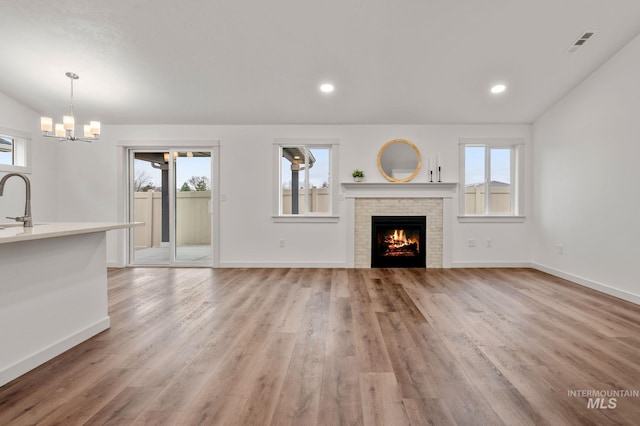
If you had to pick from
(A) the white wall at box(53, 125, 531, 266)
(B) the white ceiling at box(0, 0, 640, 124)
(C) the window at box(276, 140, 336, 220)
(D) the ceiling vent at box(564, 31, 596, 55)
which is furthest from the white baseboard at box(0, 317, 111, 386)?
(D) the ceiling vent at box(564, 31, 596, 55)

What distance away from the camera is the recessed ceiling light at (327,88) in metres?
4.38

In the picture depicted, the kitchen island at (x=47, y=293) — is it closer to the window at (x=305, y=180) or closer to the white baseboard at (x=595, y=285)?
the window at (x=305, y=180)

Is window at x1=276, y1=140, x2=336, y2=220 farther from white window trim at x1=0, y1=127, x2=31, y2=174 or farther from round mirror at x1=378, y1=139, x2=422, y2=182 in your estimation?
white window trim at x1=0, y1=127, x2=31, y2=174

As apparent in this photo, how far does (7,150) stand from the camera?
187 inches

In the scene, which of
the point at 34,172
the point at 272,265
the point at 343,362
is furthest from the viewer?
the point at 272,265

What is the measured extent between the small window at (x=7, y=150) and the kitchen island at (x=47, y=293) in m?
3.59

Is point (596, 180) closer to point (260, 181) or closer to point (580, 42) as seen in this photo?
point (580, 42)

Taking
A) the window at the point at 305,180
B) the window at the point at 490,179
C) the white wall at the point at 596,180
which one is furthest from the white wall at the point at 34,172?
the white wall at the point at 596,180

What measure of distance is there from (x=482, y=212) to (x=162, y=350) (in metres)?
5.31

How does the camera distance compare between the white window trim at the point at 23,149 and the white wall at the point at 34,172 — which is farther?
the white window trim at the point at 23,149

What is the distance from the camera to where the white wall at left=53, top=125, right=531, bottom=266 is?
5391 millimetres

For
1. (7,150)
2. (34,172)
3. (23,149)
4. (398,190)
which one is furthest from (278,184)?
(7,150)

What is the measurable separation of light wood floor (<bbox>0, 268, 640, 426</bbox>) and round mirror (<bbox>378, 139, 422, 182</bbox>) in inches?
92.4

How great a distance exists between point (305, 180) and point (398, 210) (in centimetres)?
173
